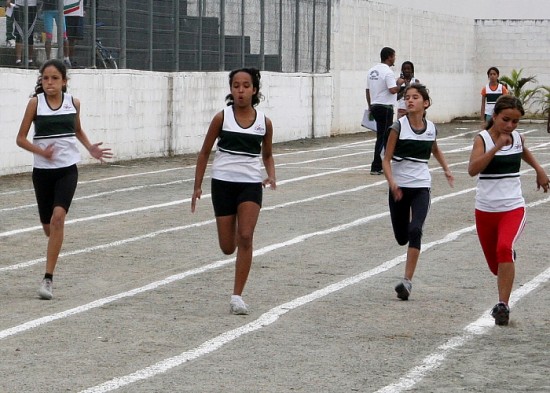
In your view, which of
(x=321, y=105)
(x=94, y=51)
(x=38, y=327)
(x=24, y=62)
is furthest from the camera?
(x=321, y=105)

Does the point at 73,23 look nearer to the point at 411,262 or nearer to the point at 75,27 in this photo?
the point at 75,27

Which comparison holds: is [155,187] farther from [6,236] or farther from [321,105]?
[321,105]

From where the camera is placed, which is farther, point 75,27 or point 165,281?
point 75,27

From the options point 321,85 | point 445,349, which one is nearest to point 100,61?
point 321,85

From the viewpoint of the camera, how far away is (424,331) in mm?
8562

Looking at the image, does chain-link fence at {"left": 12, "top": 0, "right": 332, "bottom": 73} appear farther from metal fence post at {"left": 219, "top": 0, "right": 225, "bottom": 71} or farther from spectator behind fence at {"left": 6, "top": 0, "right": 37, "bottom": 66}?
spectator behind fence at {"left": 6, "top": 0, "right": 37, "bottom": 66}

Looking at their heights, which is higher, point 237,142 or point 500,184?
point 237,142

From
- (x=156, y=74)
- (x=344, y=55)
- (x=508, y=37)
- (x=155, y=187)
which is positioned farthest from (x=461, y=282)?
(x=508, y=37)

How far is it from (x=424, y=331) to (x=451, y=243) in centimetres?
443

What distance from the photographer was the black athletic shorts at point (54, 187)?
9930mm

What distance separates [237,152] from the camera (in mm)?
9273

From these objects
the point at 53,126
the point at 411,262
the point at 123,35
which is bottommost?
the point at 411,262

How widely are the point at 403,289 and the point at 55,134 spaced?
2945 millimetres

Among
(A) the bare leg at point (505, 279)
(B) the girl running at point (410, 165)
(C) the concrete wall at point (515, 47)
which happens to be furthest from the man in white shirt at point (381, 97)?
(C) the concrete wall at point (515, 47)
